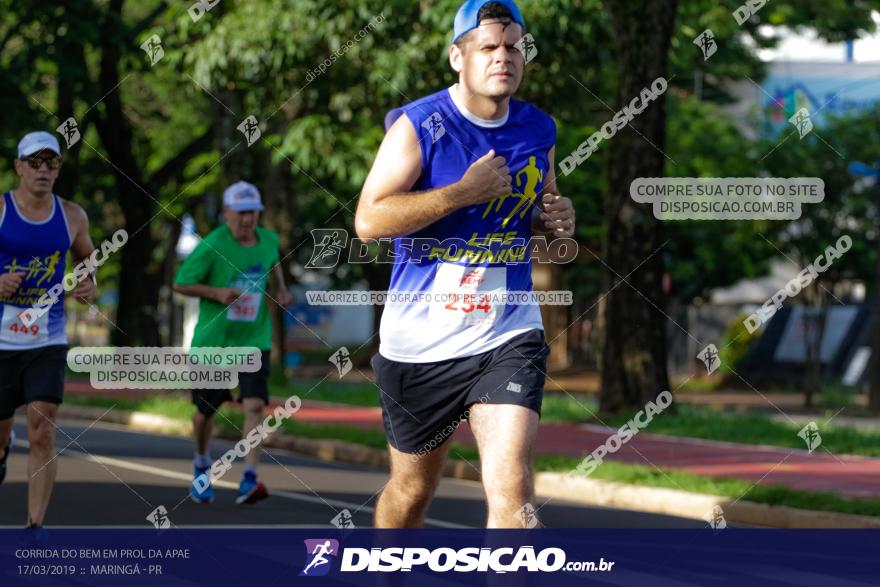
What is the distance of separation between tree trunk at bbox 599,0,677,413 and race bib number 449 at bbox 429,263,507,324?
41.0 feet

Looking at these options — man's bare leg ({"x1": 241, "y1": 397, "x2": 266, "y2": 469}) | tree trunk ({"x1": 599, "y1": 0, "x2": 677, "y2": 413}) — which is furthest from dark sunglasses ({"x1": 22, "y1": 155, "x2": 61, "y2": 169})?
tree trunk ({"x1": 599, "y1": 0, "x2": 677, "y2": 413})

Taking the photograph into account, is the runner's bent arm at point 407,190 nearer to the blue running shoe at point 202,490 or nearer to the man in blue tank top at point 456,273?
the man in blue tank top at point 456,273

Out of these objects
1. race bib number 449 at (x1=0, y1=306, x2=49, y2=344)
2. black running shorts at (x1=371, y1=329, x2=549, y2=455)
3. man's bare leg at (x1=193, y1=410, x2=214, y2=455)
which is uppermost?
man's bare leg at (x1=193, y1=410, x2=214, y2=455)

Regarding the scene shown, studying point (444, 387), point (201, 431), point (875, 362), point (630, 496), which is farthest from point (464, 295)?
point (875, 362)

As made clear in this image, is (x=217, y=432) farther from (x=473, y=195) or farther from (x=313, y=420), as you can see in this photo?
(x=473, y=195)

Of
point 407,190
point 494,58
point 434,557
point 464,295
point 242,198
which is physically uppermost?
point 242,198

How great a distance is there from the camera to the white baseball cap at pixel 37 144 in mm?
8305

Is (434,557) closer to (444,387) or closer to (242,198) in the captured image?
(444,387)

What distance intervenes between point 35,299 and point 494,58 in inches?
148

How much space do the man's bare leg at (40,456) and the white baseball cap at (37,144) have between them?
4.09 feet

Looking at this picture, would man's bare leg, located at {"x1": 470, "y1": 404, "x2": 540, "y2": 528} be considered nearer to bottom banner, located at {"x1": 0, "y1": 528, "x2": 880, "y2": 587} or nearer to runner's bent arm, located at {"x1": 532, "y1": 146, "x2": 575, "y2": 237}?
bottom banner, located at {"x1": 0, "y1": 528, "x2": 880, "y2": 587}

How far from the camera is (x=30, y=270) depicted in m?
8.39

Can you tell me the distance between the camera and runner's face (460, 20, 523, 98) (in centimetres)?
550

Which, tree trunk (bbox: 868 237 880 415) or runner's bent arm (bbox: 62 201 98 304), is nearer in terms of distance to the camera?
runner's bent arm (bbox: 62 201 98 304)
